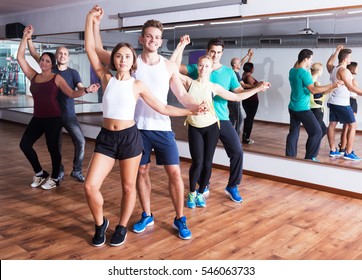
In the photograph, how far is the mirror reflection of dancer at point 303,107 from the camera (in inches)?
178

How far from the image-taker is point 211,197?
407cm

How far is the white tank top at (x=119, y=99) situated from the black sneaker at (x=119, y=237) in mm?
821

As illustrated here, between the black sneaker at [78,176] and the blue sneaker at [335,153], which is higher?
the blue sneaker at [335,153]

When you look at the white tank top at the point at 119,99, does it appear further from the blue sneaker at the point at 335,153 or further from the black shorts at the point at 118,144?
the blue sneaker at the point at 335,153

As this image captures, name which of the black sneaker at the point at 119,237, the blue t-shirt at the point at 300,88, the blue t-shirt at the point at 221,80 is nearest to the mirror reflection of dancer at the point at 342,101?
the blue t-shirt at the point at 300,88

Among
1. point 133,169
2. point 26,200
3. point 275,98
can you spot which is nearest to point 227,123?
point 133,169

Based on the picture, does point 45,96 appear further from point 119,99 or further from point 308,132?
point 308,132

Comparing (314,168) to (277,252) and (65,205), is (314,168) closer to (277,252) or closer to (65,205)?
(277,252)

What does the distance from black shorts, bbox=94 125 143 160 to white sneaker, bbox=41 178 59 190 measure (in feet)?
6.10

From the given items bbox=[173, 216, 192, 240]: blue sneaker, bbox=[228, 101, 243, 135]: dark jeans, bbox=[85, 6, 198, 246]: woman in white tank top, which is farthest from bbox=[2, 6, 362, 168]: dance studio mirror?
bbox=[173, 216, 192, 240]: blue sneaker

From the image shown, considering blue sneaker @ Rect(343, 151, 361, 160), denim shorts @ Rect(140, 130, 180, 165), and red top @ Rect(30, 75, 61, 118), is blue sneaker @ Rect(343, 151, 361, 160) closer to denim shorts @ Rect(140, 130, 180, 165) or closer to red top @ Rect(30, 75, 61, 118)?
denim shorts @ Rect(140, 130, 180, 165)

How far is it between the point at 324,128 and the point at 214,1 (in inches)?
82.1

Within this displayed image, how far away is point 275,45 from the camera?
16.4 feet

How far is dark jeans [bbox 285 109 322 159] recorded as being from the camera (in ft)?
14.9
